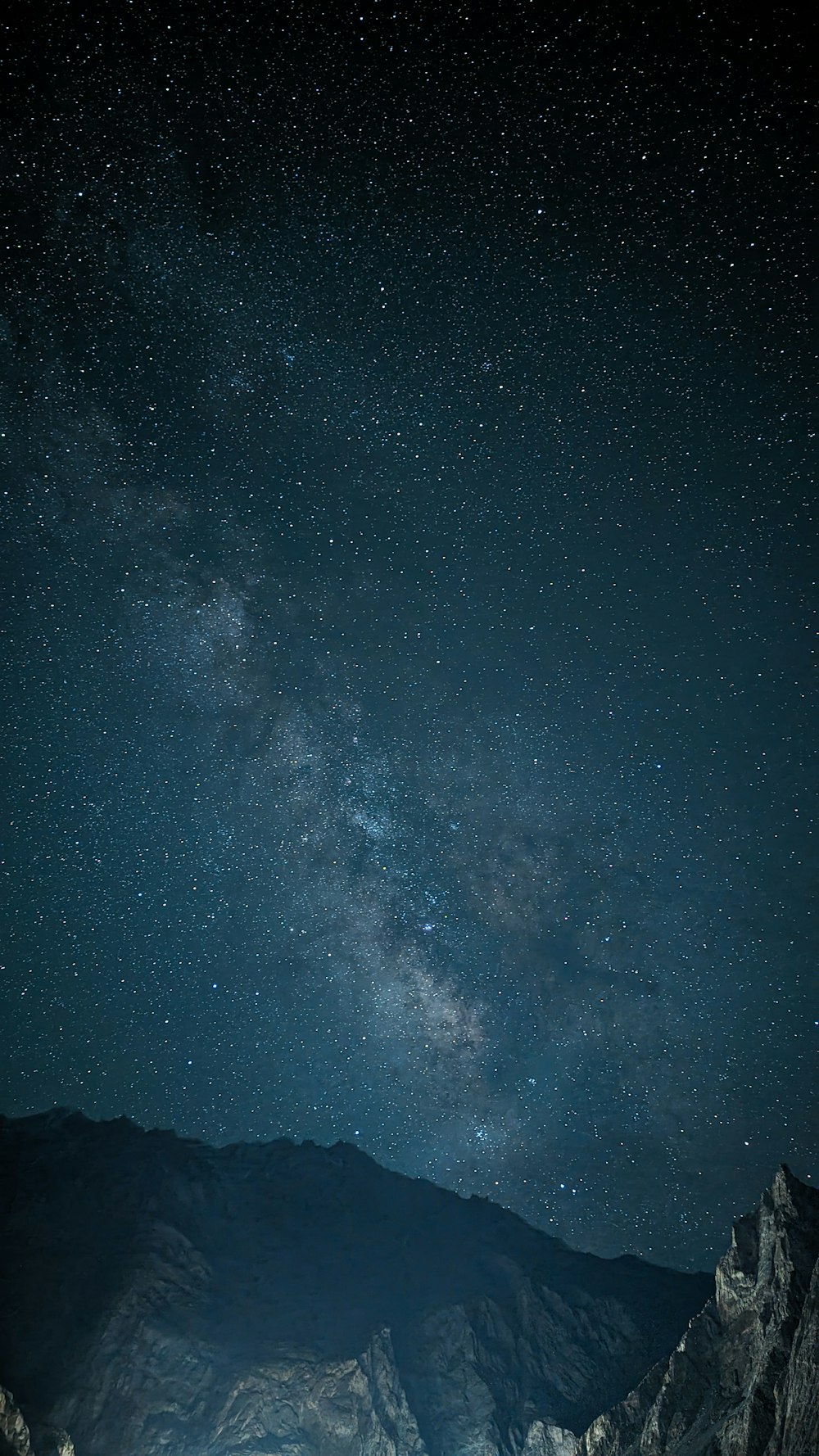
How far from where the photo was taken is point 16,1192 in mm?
56812

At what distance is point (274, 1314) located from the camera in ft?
190

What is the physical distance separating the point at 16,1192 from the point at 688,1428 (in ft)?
177

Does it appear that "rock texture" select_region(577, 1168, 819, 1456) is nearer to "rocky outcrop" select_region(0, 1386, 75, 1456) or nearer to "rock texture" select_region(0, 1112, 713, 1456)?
"rock texture" select_region(0, 1112, 713, 1456)

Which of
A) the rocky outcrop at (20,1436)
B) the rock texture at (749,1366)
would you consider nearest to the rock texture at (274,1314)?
the rocky outcrop at (20,1436)

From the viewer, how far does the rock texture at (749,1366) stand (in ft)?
75.3

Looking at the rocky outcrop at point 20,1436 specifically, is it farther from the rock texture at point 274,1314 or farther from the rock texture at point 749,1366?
the rock texture at point 749,1366

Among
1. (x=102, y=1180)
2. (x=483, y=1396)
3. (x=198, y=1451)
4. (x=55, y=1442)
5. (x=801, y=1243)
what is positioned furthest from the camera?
(x=102, y=1180)

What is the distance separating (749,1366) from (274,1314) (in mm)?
45023

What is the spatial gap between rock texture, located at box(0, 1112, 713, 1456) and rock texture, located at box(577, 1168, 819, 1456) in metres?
17.1

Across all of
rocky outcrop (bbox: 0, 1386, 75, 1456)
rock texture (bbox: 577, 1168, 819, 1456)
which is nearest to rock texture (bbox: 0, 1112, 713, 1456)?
rocky outcrop (bbox: 0, 1386, 75, 1456)

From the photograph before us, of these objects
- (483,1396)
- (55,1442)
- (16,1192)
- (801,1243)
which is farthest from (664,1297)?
(16,1192)

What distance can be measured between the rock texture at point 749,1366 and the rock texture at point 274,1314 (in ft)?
56.1

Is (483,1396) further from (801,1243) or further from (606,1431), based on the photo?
(801,1243)

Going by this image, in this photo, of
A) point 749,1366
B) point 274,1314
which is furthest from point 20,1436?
point 749,1366
